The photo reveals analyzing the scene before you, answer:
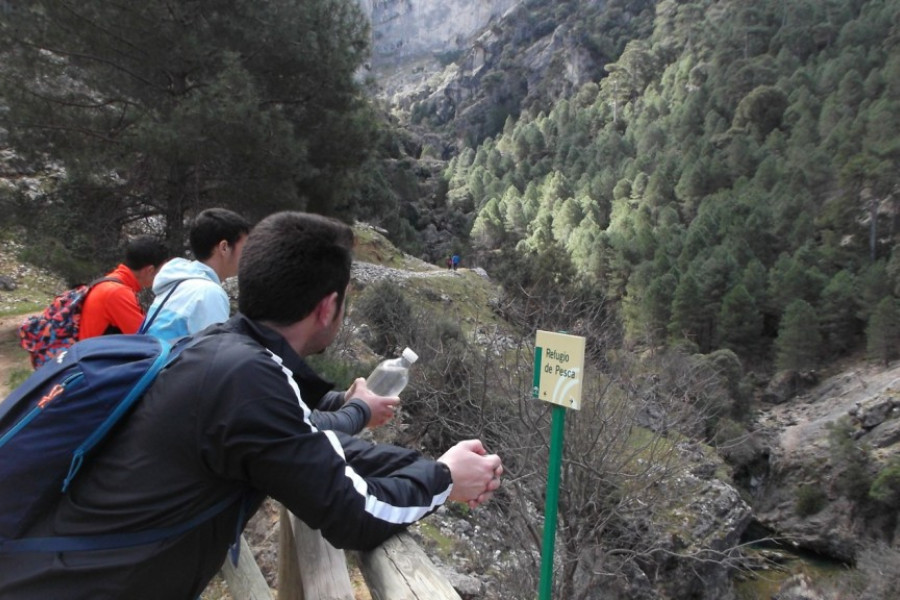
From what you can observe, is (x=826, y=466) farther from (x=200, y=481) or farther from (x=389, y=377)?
(x=200, y=481)

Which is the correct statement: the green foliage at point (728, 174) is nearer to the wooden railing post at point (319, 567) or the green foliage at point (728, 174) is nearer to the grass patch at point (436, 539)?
the grass patch at point (436, 539)

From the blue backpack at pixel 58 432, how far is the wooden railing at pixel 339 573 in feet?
1.61

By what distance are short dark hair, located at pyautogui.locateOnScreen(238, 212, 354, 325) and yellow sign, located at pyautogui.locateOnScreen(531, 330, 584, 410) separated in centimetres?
147

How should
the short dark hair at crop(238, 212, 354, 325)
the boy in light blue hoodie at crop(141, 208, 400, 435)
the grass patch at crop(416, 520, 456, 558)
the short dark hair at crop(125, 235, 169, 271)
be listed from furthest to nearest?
the grass patch at crop(416, 520, 456, 558) < the short dark hair at crop(125, 235, 169, 271) < the boy in light blue hoodie at crop(141, 208, 400, 435) < the short dark hair at crop(238, 212, 354, 325)

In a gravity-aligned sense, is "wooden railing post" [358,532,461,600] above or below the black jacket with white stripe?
below

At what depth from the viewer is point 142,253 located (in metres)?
3.04

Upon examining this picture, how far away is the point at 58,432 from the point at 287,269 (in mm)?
515

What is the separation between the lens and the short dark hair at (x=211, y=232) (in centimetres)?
253

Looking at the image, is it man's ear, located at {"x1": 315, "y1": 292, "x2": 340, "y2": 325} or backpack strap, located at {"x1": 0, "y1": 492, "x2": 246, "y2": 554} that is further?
man's ear, located at {"x1": 315, "y1": 292, "x2": 340, "y2": 325}

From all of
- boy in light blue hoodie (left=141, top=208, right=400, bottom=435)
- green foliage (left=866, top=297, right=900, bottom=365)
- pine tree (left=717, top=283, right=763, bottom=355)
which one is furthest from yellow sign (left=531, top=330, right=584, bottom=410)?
pine tree (left=717, top=283, right=763, bottom=355)

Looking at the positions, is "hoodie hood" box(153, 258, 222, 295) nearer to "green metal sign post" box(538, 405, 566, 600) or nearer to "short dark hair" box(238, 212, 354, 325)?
"short dark hair" box(238, 212, 354, 325)

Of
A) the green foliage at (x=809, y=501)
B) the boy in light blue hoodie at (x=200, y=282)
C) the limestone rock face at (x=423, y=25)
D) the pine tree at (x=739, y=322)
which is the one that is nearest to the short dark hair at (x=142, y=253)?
the boy in light blue hoodie at (x=200, y=282)

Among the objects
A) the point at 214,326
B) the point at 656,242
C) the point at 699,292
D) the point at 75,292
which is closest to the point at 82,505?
the point at 214,326

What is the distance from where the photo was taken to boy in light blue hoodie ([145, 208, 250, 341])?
224cm
